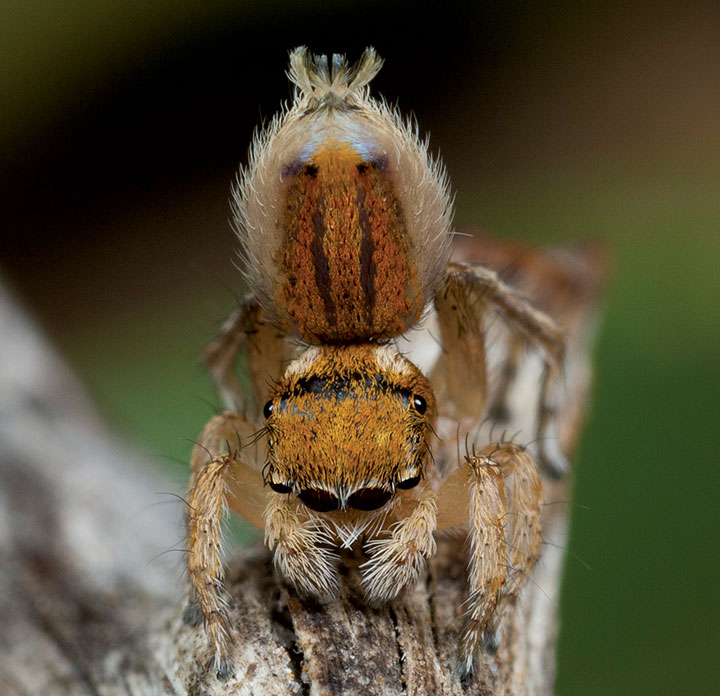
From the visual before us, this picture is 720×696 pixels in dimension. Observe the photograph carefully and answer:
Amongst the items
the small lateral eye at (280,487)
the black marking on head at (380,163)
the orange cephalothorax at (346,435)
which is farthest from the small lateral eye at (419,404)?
the black marking on head at (380,163)

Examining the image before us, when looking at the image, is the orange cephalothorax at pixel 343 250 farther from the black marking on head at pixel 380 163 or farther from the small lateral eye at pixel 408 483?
the small lateral eye at pixel 408 483

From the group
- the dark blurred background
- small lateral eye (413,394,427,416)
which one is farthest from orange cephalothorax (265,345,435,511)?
the dark blurred background

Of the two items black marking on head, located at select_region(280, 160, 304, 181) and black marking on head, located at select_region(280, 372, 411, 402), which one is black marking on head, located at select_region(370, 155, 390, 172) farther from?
black marking on head, located at select_region(280, 372, 411, 402)

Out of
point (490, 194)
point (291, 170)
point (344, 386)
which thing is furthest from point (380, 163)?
point (490, 194)

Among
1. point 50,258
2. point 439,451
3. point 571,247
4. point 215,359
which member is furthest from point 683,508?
point 50,258

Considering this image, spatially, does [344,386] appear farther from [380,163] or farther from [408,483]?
[380,163]
